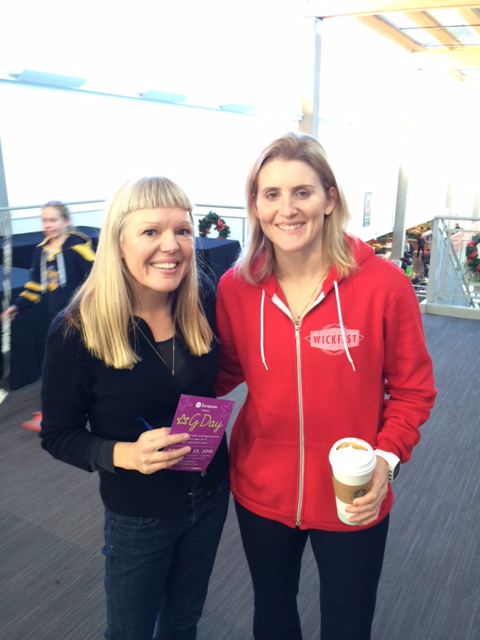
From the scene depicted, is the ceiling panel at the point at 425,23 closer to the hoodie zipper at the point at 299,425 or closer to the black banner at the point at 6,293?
the black banner at the point at 6,293

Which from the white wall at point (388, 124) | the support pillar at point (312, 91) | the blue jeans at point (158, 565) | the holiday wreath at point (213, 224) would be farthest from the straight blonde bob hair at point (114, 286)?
the white wall at point (388, 124)

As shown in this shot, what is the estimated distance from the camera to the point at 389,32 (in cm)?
1204

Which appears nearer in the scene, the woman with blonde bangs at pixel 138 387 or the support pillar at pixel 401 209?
the woman with blonde bangs at pixel 138 387

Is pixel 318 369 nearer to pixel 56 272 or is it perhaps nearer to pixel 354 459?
pixel 354 459

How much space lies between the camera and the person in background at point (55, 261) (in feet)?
12.7

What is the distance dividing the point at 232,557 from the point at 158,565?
1201 millimetres

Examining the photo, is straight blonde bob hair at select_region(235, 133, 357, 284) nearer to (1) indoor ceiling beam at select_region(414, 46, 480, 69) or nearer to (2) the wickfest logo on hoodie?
(2) the wickfest logo on hoodie

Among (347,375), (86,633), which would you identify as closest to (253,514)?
(347,375)

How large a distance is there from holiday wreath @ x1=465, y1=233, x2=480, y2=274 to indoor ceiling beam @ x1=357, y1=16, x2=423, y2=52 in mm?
6752

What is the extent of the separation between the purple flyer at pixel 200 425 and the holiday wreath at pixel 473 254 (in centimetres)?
557

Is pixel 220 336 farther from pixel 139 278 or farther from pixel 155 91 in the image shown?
pixel 155 91

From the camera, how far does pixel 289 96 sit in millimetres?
11297

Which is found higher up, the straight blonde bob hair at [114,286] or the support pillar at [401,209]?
the straight blonde bob hair at [114,286]

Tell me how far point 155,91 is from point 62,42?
1.77m
